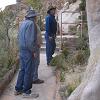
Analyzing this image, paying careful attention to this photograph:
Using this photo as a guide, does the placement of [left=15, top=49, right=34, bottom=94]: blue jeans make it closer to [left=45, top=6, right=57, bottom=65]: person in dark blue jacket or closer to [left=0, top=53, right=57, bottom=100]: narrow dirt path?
[left=0, top=53, right=57, bottom=100]: narrow dirt path

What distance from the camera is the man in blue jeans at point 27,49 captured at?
8.84 m

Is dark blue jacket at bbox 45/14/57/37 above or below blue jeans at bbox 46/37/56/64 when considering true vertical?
above

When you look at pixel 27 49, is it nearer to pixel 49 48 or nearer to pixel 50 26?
pixel 50 26

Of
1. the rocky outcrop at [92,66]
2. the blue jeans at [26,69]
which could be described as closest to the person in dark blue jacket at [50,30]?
the blue jeans at [26,69]

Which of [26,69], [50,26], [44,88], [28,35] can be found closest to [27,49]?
[28,35]

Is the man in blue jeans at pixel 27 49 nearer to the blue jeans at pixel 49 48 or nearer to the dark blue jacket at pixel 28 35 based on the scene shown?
the dark blue jacket at pixel 28 35

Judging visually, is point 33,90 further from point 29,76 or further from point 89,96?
point 89,96

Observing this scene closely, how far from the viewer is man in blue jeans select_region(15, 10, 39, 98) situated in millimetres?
8844

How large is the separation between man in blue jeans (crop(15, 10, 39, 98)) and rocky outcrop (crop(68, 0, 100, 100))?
10.8ft

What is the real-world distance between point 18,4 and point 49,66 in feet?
48.4

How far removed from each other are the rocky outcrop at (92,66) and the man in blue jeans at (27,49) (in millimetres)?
3279

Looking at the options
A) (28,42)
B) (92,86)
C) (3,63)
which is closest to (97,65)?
(92,86)

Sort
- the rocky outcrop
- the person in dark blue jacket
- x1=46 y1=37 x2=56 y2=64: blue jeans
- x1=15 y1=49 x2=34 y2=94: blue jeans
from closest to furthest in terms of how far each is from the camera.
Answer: the rocky outcrop → x1=15 y1=49 x2=34 y2=94: blue jeans → the person in dark blue jacket → x1=46 y1=37 x2=56 y2=64: blue jeans

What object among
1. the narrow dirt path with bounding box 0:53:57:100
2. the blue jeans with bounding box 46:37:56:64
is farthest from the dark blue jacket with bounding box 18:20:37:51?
the blue jeans with bounding box 46:37:56:64
